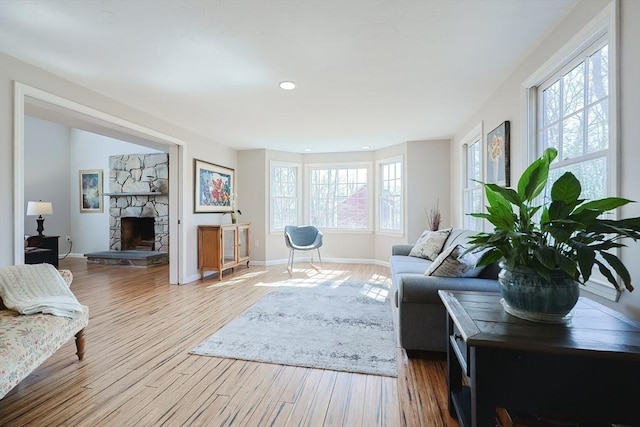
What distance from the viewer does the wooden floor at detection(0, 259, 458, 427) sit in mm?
1528

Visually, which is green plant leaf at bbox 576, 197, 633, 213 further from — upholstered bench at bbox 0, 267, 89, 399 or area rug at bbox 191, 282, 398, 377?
upholstered bench at bbox 0, 267, 89, 399

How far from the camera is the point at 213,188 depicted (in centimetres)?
499

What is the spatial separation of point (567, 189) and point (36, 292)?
9.42ft

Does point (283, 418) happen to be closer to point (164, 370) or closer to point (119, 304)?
point (164, 370)

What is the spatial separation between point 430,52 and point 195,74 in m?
1.93

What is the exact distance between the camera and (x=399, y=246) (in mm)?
4156

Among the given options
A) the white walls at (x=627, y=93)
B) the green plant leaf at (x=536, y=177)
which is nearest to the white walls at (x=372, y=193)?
the white walls at (x=627, y=93)

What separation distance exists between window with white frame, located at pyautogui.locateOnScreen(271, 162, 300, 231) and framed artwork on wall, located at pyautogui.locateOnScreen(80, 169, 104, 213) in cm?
429

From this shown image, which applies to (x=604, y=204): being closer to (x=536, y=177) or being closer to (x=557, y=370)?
(x=536, y=177)

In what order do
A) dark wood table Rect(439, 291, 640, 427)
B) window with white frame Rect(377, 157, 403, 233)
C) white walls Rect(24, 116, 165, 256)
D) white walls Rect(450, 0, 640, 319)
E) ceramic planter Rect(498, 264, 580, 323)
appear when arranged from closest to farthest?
dark wood table Rect(439, 291, 640, 427)
ceramic planter Rect(498, 264, 580, 323)
white walls Rect(450, 0, 640, 319)
window with white frame Rect(377, 157, 403, 233)
white walls Rect(24, 116, 165, 256)

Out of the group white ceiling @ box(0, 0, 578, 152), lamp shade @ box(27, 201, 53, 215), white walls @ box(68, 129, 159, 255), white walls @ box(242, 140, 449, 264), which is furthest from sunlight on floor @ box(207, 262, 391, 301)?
white walls @ box(68, 129, 159, 255)

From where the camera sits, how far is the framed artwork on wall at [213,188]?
4.61 m

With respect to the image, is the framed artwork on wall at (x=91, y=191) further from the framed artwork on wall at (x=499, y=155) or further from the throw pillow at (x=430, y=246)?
the framed artwork on wall at (x=499, y=155)

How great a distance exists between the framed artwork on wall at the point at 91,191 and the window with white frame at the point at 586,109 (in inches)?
324
